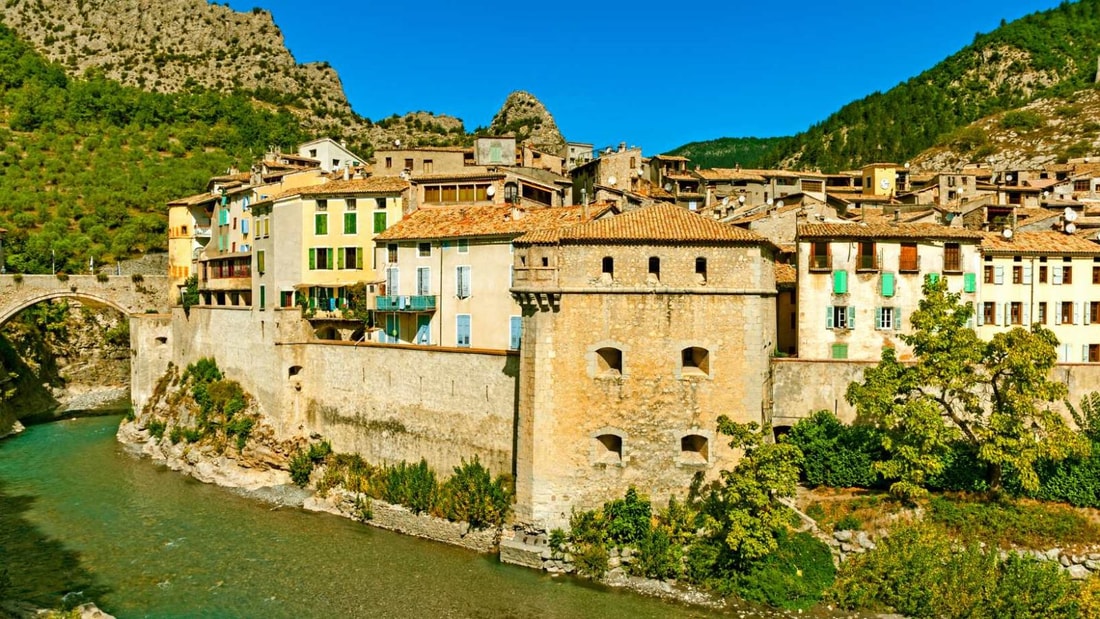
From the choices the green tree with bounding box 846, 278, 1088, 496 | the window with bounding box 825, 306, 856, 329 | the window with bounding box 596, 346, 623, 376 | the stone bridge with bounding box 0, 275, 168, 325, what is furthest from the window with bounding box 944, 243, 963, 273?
the stone bridge with bounding box 0, 275, 168, 325

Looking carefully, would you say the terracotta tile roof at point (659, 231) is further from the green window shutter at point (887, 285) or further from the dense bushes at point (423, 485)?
the dense bushes at point (423, 485)

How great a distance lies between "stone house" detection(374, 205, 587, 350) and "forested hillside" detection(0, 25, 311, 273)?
1447 inches

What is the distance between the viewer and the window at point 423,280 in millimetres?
32844

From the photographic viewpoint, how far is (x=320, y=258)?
35094mm

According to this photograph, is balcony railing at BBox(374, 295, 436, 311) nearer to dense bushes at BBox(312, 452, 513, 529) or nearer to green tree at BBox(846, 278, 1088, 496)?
dense bushes at BBox(312, 452, 513, 529)

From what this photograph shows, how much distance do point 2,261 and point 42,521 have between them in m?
33.0

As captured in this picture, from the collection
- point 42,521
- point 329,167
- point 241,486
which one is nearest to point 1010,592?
point 241,486

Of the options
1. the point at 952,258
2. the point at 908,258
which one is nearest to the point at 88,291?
the point at 908,258

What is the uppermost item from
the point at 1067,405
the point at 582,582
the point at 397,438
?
the point at 1067,405

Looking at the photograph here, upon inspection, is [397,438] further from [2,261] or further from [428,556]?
[2,261]

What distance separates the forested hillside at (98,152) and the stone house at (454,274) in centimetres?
3674

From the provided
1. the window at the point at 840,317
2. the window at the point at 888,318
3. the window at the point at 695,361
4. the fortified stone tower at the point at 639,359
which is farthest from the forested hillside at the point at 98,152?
the window at the point at 888,318

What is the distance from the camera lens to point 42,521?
2747 cm

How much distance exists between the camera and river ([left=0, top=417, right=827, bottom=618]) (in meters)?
20.9
